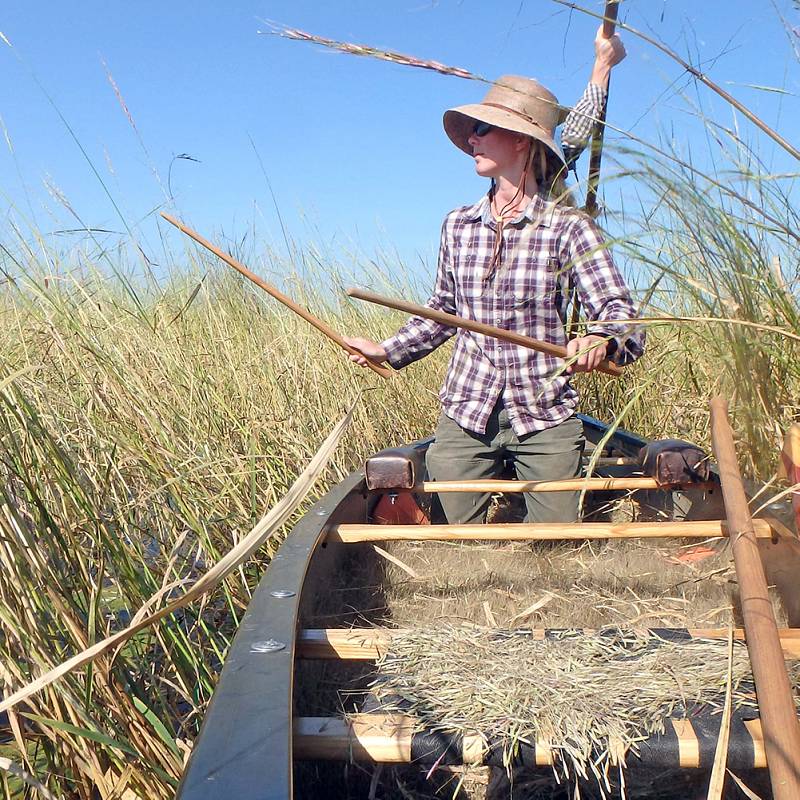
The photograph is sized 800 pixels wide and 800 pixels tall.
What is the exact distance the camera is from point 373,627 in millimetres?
1906

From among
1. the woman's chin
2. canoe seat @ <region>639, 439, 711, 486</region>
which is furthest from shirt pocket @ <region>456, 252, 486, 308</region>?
canoe seat @ <region>639, 439, 711, 486</region>

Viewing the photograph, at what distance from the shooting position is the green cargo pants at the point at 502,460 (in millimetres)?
2539

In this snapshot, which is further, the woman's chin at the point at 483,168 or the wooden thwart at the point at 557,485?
the woman's chin at the point at 483,168

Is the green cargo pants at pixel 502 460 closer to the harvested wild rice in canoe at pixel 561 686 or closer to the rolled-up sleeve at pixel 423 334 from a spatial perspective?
the rolled-up sleeve at pixel 423 334

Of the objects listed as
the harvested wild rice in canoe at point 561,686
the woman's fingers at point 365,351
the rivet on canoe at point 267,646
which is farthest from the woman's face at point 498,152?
the rivet on canoe at point 267,646

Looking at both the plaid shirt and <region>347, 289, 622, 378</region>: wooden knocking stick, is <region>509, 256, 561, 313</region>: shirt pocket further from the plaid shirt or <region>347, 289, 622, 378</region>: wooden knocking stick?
<region>347, 289, 622, 378</region>: wooden knocking stick

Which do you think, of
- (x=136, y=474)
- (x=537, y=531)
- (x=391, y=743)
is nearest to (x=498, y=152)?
(x=537, y=531)

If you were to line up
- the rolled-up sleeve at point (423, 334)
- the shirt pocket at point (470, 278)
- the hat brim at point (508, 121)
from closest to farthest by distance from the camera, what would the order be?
the hat brim at point (508, 121)
the shirt pocket at point (470, 278)
the rolled-up sleeve at point (423, 334)

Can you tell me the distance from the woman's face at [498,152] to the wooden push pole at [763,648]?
1.27m

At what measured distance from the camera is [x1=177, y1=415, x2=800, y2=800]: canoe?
945 millimetres

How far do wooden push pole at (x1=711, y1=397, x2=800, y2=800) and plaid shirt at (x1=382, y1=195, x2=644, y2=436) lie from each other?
2.93 ft

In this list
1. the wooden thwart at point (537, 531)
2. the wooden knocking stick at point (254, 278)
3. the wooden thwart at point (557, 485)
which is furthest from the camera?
the wooden thwart at point (557, 485)

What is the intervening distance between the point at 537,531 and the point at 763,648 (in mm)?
778

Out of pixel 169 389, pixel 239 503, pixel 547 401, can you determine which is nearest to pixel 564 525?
pixel 547 401
